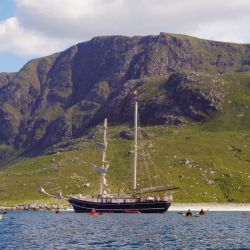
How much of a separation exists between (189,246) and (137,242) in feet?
27.2

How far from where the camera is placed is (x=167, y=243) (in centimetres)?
7700

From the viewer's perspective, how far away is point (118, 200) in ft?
652

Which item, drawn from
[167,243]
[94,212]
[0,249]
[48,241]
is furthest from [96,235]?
[94,212]

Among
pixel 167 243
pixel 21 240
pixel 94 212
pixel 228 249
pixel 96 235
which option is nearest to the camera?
pixel 228 249

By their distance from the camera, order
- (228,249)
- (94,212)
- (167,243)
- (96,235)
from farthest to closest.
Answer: (94,212), (96,235), (167,243), (228,249)

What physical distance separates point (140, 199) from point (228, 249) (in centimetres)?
12838

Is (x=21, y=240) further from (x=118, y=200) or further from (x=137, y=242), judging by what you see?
(x=118, y=200)

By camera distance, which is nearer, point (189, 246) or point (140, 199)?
point (189, 246)

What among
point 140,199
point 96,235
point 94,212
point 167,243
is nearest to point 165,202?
point 140,199

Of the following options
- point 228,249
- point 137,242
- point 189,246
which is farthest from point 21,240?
point 228,249

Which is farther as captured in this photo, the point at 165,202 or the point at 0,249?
the point at 165,202

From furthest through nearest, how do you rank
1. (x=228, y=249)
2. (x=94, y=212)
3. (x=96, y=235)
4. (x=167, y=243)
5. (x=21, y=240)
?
(x=94, y=212)
(x=96, y=235)
(x=21, y=240)
(x=167, y=243)
(x=228, y=249)

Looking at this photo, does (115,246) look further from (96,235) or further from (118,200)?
(118,200)

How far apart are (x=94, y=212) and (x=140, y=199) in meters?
18.4
